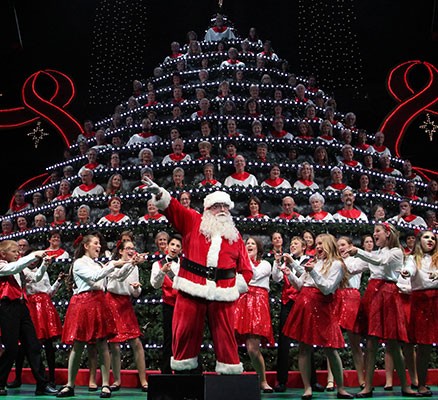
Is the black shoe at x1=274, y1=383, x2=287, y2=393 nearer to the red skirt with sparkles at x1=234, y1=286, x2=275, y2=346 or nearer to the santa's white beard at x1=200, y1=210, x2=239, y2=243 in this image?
the red skirt with sparkles at x1=234, y1=286, x2=275, y2=346

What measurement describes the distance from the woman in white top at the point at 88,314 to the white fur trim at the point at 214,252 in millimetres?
1261

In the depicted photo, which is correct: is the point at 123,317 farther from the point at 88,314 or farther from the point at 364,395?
the point at 364,395

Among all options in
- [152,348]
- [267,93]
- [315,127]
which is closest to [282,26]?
[267,93]

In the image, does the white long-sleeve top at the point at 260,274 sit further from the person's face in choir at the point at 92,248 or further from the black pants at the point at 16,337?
the black pants at the point at 16,337

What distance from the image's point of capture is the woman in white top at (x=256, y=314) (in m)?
6.93

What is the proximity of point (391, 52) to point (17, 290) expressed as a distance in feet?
38.4

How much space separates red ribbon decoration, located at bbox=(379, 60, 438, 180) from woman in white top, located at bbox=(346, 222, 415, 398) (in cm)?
821

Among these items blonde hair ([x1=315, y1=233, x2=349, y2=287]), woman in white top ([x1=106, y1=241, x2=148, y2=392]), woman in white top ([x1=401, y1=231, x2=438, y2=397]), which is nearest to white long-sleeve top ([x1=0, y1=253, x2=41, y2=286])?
woman in white top ([x1=106, y1=241, x2=148, y2=392])

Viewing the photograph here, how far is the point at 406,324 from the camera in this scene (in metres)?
6.55

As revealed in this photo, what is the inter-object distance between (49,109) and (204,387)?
11759 mm

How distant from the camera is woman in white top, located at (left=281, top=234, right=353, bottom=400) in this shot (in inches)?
241

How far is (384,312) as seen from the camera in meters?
6.45

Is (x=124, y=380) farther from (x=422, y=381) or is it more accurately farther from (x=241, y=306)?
(x=422, y=381)

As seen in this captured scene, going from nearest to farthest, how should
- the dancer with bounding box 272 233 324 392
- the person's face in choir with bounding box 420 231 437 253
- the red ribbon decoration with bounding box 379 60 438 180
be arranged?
the person's face in choir with bounding box 420 231 437 253 → the dancer with bounding box 272 233 324 392 → the red ribbon decoration with bounding box 379 60 438 180
